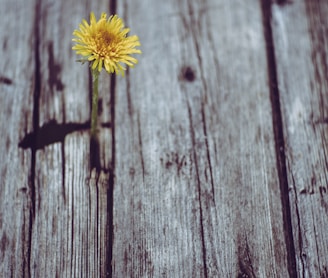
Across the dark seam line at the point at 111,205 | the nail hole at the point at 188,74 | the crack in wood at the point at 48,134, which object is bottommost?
the dark seam line at the point at 111,205

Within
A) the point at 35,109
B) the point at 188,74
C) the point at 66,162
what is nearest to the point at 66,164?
the point at 66,162

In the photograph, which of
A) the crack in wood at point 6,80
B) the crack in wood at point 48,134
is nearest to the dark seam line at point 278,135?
the crack in wood at point 48,134

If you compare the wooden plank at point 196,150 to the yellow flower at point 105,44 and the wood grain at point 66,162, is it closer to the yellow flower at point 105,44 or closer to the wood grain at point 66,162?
the wood grain at point 66,162

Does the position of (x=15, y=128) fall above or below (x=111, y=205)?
above

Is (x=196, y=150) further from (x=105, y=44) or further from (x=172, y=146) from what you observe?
(x=105, y=44)

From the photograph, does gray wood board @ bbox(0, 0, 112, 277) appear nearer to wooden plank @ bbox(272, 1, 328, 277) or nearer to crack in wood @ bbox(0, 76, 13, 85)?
crack in wood @ bbox(0, 76, 13, 85)

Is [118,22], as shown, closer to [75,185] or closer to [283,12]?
[75,185]

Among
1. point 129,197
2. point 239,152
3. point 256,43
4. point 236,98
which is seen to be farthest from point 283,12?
point 129,197
